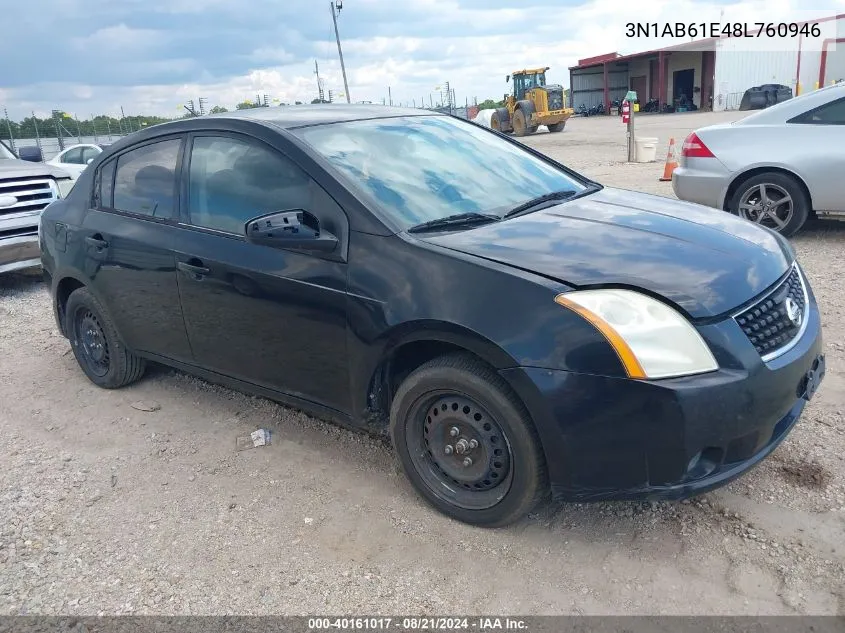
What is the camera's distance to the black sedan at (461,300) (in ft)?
7.85

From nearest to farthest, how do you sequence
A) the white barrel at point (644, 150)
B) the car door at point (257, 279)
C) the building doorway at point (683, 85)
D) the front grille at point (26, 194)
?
the car door at point (257, 279) < the front grille at point (26, 194) < the white barrel at point (644, 150) < the building doorway at point (683, 85)

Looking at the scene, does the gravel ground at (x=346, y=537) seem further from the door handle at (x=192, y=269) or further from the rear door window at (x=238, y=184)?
the rear door window at (x=238, y=184)

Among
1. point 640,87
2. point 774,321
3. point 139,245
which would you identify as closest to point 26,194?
point 139,245

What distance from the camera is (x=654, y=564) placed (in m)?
2.61

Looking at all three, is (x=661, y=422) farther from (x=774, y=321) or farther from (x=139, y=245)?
(x=139, y=245)

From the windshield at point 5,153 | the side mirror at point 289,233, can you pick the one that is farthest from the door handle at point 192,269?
the windshield at point 5,153

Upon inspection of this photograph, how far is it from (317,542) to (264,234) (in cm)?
131

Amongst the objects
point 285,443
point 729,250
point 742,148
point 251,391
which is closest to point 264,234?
point 251,391

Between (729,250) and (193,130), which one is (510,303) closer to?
(729,250)

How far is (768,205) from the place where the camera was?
22.4ft

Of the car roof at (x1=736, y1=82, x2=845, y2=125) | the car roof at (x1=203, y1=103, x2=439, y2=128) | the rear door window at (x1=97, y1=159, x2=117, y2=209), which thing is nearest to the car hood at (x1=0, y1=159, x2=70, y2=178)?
the rear door window at (x1=97, y1=159, x2=117, y2=209)

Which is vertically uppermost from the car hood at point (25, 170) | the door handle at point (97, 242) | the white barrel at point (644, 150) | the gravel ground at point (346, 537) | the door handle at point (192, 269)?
the car hood at point (25, 170)

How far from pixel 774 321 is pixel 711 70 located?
165ft

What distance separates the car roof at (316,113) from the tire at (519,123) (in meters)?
29.1
